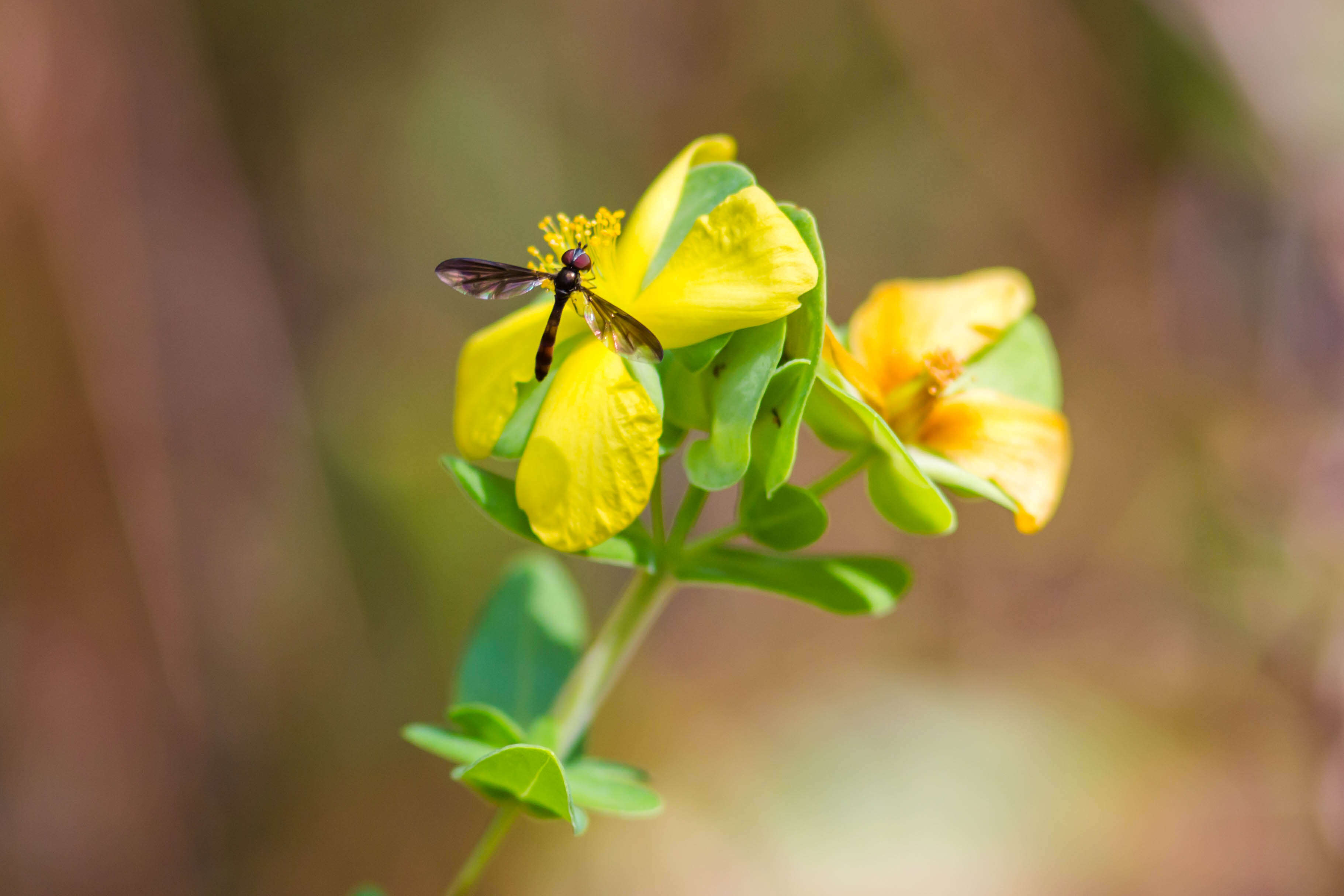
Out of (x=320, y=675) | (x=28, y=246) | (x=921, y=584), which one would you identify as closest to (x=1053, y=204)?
(x=921, y=584)

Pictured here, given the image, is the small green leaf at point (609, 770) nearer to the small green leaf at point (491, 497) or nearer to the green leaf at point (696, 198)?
the small green leaf at point (491, 497)

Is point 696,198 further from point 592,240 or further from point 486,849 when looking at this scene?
point 486,849

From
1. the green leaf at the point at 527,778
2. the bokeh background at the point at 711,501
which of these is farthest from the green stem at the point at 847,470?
the bokeh background at the point at 711,501

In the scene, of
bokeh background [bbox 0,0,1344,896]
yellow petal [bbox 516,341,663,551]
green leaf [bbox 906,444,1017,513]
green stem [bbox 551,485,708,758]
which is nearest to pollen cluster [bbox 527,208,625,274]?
yellow petal [bbox 516,341,663,551]

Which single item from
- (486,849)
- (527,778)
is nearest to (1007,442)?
(527,778)

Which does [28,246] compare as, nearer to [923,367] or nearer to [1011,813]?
[923,367]

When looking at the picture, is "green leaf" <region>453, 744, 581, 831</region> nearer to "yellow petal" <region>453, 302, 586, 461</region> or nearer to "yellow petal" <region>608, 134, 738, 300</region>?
"yellow petal" <region>453, 302, 586, 461</region>
